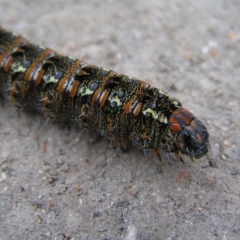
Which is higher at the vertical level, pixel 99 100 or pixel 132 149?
pixel 99 100

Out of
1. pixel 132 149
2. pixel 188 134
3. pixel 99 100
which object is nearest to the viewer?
pixel 188 134

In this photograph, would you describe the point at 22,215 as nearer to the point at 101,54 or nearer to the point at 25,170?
the point at 25,170

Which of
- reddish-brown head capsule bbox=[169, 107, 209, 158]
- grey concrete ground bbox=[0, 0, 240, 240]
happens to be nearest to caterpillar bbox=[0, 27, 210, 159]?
reddish-brown head capsule bbox=[169, 107, 209, 158]

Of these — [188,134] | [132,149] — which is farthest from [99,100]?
[188,134]

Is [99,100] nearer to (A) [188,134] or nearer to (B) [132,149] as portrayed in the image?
(B) [132,149]

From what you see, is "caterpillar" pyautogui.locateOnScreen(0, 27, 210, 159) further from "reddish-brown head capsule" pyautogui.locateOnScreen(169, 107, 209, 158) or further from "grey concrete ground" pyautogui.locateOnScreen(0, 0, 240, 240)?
"grey concrete ground" pyautogui.locateOnScreen(0, 0, 240, 240)
